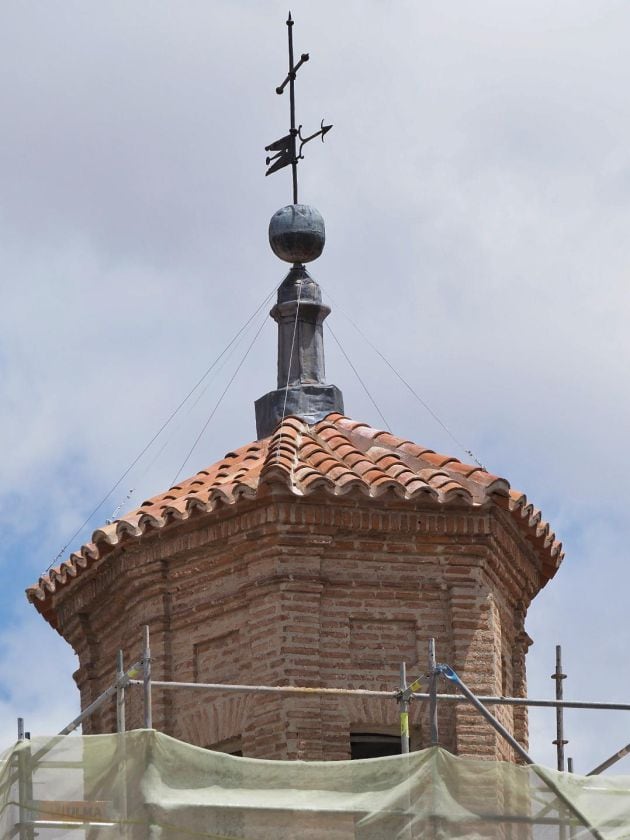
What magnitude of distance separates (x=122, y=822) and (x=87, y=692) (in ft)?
13.2

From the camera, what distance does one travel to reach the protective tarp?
67.7 ft

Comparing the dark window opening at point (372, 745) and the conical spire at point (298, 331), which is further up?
the conical spire at point (298, 331)

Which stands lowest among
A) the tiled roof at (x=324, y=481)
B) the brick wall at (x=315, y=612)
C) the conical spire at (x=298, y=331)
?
the brick wall at (x=315, y=612)

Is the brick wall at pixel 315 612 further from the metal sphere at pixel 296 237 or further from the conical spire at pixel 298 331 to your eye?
the metal sphere at pixel 296 237

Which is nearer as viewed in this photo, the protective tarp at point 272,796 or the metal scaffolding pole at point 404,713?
the protective tarp at point 272,796

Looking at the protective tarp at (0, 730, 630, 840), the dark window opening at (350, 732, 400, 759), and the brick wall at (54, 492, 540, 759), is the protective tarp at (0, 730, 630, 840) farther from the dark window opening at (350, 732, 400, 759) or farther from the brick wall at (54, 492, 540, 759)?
the dark window opening at (350, 732, 400, 759)

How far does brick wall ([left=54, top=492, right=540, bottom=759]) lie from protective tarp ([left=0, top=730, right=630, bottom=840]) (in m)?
1.75

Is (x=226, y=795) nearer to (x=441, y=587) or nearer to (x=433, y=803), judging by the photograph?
(x=433, y=803)

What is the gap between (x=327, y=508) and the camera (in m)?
A: 23.2

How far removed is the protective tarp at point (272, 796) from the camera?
2064cm

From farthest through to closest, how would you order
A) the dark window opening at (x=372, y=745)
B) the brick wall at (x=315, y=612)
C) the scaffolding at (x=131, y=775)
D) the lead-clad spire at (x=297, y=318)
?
the lead-clad spire at (x=297, y=318) → the dark window opening at (x=372, y=745) → the brick wall at (x=315, y=612) → the scaffolding at (x=131, y=775)

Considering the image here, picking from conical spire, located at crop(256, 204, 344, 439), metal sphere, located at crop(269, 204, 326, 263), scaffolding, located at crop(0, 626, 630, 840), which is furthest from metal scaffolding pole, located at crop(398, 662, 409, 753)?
metal sphere, located at crop(269, 204, 326, 263)

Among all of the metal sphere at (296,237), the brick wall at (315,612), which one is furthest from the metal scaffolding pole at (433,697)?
the metal sphere at (296,237)

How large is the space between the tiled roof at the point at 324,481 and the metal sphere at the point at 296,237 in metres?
1.46
